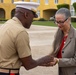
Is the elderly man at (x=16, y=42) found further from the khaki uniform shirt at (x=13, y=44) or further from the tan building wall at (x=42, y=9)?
the tan building wall at (x=42, y=9)

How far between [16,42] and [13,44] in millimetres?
42

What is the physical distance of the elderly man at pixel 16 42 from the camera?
10.5 ft

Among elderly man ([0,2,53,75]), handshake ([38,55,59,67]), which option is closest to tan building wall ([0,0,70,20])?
handshake ([38,55,59,67])

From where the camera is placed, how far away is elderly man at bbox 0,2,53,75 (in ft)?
10.5

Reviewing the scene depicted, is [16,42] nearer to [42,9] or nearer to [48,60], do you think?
[48,60]

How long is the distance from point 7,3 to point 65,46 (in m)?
57.0

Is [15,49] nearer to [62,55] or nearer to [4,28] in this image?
[4,28]

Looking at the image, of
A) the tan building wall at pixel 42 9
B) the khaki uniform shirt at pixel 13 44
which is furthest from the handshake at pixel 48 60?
the tan building wall at pixel 42 9

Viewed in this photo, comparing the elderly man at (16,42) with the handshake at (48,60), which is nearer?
the elderly man at (16,42)

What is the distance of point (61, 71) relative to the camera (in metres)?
3.83

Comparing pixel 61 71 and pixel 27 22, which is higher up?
pixel 27 22

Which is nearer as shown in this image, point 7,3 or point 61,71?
point 61,71

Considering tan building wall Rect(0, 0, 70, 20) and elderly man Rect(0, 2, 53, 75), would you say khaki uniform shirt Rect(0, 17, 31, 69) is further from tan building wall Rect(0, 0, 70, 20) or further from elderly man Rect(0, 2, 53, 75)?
tan building wall Rect(0, 0, 70, 20)

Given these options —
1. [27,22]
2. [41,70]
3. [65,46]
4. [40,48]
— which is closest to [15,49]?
[27,22]
